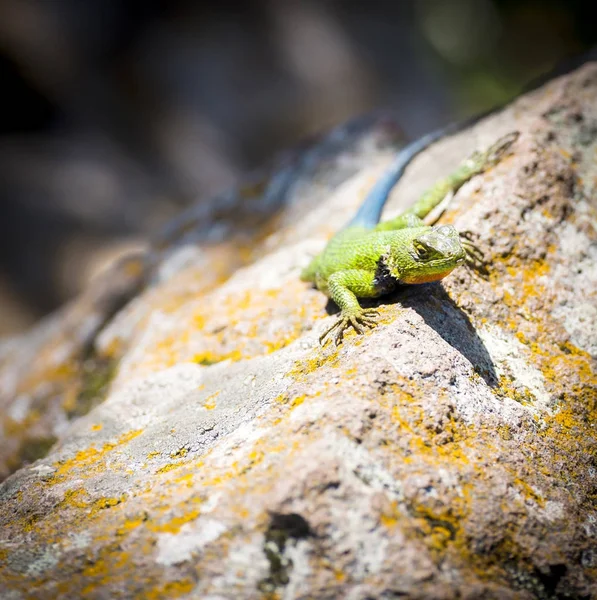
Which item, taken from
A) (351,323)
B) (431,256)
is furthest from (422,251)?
(351,323)

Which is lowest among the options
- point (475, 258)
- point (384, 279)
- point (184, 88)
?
point (475, 258)

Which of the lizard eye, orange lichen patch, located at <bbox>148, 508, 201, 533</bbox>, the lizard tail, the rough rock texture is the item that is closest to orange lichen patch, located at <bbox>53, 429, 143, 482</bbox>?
the rough rock texture

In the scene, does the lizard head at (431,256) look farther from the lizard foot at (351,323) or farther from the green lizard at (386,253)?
the lizard foot at (351,323)

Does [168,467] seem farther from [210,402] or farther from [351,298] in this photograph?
[351,298]

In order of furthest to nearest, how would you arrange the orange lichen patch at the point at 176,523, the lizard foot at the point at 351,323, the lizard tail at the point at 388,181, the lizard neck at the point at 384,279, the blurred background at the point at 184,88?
the blurred background at the point at 184,88 < the lizard tail at the point at 388,181 < the lizard neck at the point at 384,279 < the lizard foot at the point at 351,323 < the orange lichen patch at the point at 176,523

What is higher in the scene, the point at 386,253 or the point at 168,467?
the point at 386,253

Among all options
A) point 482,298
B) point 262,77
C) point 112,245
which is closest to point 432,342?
point 482,298

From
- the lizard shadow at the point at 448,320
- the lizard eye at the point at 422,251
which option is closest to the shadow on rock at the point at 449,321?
the lizard shadow at the point at 448,320
